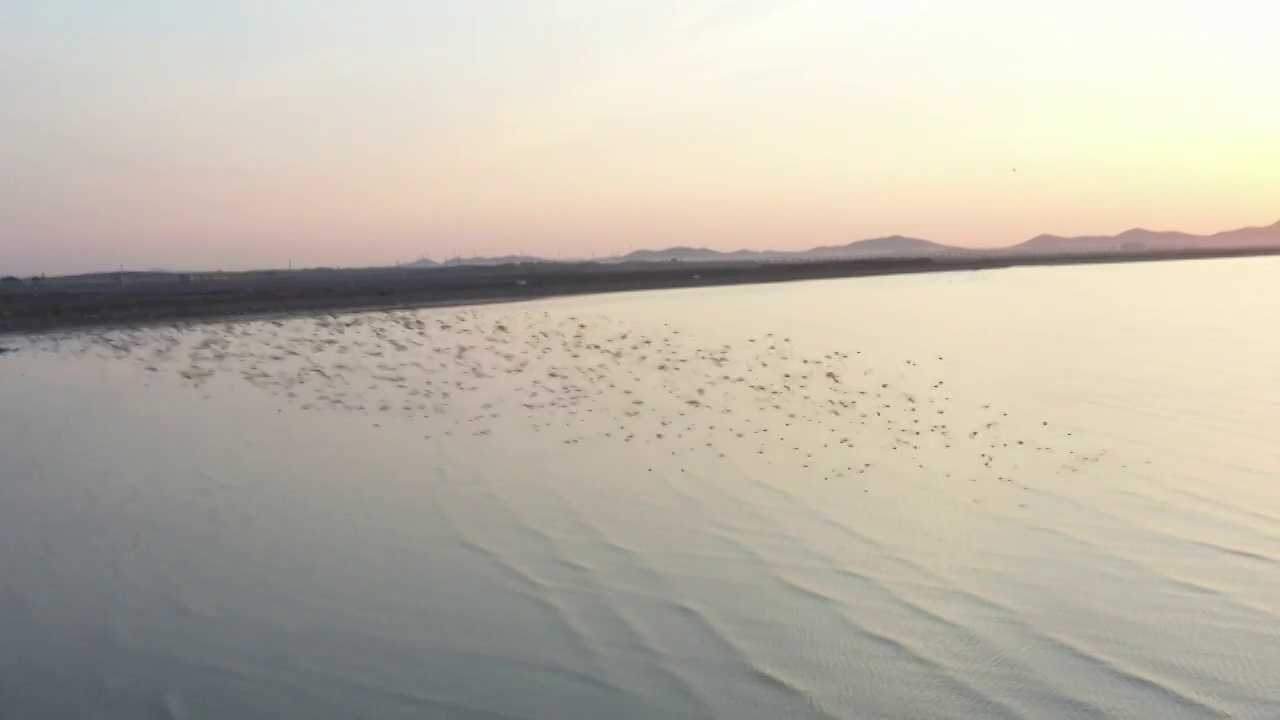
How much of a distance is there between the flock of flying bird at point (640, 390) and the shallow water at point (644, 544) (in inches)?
5.1

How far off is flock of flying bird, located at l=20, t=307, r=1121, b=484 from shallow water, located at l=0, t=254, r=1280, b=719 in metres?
0.13

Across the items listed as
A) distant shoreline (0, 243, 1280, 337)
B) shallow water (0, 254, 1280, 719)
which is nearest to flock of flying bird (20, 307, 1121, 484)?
shallow water (0, 254, 1280, 719)

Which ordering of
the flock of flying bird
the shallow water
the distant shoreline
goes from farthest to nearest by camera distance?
the distant shoreline, the flock of flying bird, the shallow water

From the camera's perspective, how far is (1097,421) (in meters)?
16.2

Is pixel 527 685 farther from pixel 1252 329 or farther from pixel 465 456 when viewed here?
pixel 1252 329

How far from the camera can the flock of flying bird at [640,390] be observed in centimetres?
1415

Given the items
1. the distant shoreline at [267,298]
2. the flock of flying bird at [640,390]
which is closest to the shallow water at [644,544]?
the flock of flying bird at [640,390]

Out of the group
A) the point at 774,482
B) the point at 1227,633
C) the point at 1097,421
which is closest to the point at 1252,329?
the point at 1097,421

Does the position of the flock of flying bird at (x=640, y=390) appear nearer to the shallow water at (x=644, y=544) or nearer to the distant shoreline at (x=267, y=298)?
the shallow water at (x=644, y=544)

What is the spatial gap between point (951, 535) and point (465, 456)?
688 cm

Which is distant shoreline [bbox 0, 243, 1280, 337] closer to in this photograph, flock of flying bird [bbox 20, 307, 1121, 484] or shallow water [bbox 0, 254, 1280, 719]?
flock of flying bird [bbox 20, 307, 1121, 484]

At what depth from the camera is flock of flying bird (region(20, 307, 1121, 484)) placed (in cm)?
1415

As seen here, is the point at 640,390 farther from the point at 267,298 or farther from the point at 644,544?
the point at 267,298

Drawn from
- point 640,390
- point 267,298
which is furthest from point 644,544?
point 267,298
